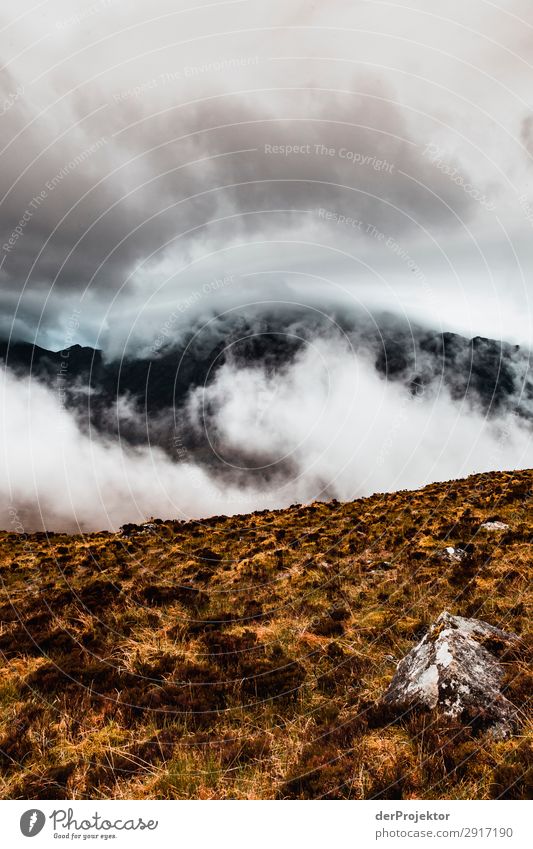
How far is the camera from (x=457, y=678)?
240 inches

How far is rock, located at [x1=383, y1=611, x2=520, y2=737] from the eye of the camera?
19.1ft

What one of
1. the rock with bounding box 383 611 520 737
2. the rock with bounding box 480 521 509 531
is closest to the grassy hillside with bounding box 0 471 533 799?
the rock with bounding box 383 611 520 737

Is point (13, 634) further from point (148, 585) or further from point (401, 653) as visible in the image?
point (401, 653)

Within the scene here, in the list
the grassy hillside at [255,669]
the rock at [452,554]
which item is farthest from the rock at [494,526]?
the rock at [452,554]

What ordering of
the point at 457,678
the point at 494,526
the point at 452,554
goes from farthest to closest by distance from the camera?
the point at 494,526 → the point at 452,554 → the point at 457,678

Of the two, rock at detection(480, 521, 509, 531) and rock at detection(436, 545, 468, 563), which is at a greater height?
rock at detection(480, 521, 509, 531)

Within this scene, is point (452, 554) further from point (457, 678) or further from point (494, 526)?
point (457, 678)

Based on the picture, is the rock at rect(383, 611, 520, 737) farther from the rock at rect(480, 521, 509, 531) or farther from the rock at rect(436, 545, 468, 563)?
the rock at rect(480, 521, 509, 531)

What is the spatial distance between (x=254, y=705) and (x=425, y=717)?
2.82 metres

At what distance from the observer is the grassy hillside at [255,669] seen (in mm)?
5520

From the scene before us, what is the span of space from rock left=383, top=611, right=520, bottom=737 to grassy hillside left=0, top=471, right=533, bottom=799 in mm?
209

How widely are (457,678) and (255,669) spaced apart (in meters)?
3.88

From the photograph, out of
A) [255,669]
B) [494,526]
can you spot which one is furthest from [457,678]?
[494,526]
